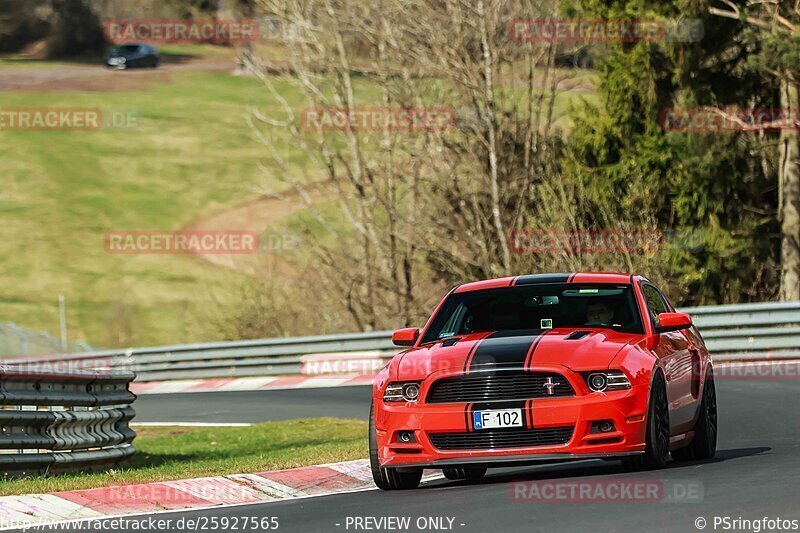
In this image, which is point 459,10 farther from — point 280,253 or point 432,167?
point 280,253

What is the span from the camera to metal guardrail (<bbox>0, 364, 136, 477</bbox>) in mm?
12227

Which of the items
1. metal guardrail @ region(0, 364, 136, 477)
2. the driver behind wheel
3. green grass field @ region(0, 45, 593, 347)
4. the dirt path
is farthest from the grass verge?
the dirt path

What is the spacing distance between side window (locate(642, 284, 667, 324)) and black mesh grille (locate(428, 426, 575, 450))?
1688 millimetres

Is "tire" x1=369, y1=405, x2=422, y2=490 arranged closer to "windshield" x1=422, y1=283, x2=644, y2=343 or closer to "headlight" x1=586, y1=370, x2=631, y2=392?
"windshield" x1=422, y1=283, x2=644, y2=343

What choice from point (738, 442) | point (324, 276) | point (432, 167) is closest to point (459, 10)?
point (432, 167)

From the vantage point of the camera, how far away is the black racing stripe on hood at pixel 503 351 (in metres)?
10.5

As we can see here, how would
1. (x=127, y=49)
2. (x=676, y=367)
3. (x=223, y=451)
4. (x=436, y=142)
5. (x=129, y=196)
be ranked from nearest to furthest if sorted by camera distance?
(x=676, y=367) → (x=223, y=451) → (x=436, y=142) → (x=129, y=196) → (x=127, y=49)

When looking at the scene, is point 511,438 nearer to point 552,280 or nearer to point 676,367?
point 676,367

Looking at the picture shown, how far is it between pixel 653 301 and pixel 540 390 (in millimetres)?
2238

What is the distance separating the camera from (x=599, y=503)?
29.8 ft
